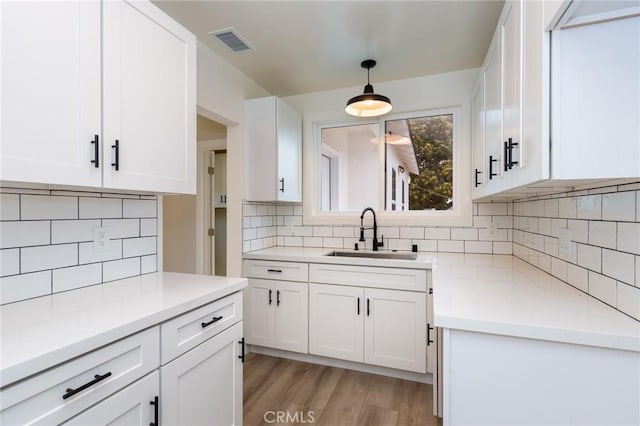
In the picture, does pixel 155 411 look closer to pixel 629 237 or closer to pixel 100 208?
pixel 100 208

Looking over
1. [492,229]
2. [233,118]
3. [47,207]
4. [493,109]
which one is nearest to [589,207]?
[493,109]

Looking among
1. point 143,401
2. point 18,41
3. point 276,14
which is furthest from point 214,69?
point 143,401

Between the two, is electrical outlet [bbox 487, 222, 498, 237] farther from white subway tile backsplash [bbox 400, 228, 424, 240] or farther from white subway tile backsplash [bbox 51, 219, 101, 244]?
white subway tile backsplash [bbox 51, 219, 101, 244]

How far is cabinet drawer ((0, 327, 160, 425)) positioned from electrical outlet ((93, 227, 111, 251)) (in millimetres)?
665

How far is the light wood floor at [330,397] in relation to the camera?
1859 mm

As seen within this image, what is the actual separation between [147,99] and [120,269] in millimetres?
849

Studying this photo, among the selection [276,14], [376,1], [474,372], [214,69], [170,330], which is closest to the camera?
[474,372]

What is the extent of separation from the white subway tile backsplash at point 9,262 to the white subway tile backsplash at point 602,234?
2197mm

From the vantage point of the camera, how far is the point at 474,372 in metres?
1.01

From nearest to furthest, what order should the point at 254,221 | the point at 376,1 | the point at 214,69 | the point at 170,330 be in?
the point at 170,330
the point at 376,1
the point at 214,69
the point at 254,221

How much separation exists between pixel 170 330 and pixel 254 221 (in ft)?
5.90

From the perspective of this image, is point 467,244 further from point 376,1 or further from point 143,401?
point 143,401

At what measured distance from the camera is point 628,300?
1000mm

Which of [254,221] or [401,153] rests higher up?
[401,153]
